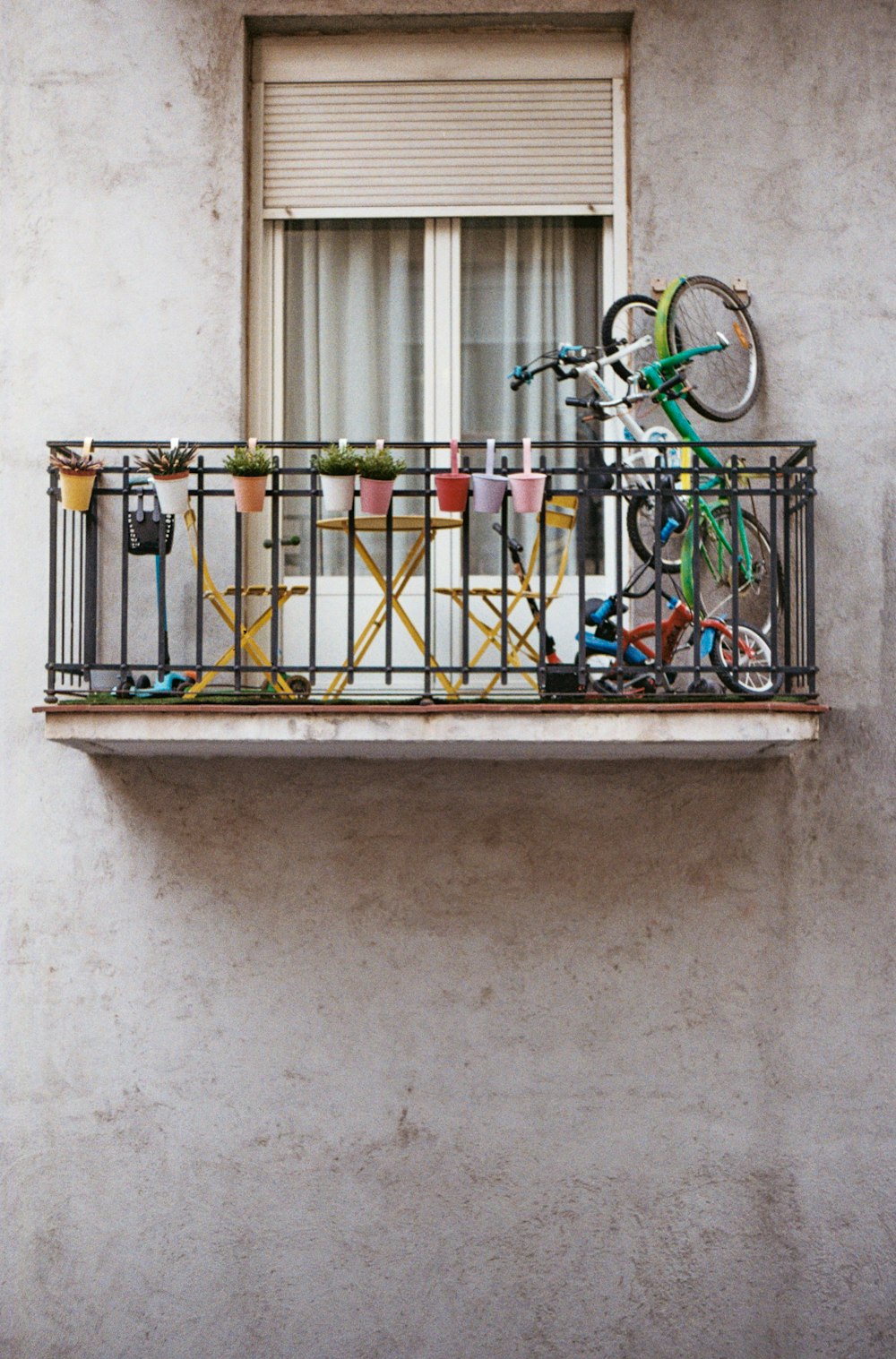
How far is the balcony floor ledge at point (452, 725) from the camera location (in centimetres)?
609

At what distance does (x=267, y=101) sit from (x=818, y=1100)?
589 cm

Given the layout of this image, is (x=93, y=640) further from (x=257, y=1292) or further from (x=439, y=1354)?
(x=439, y=1354)

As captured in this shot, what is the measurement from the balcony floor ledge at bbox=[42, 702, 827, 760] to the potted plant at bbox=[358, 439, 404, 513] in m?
0.93

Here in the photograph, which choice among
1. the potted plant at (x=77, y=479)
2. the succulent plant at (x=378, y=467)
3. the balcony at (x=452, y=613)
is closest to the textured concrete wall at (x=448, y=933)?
the balcony at (x=452, y=613)

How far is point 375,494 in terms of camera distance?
629 centimetres

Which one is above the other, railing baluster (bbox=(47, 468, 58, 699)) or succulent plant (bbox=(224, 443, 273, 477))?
succulent plant (bbox=(224, 443, 273, 477))

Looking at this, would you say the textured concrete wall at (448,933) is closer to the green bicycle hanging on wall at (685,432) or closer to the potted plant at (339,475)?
the green bicycle hanging on wall at (685,432)

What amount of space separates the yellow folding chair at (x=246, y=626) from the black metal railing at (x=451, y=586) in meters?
0.02

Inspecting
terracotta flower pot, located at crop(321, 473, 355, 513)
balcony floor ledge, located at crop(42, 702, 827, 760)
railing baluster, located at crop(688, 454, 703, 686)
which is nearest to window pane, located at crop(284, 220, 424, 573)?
terracotta flower pot, located at crop(321, 473, 355, 513)

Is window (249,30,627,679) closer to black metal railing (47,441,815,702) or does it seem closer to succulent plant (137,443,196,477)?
black metal railing (47,441,815,702)

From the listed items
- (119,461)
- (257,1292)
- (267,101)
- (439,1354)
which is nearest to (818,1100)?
(439,1354)

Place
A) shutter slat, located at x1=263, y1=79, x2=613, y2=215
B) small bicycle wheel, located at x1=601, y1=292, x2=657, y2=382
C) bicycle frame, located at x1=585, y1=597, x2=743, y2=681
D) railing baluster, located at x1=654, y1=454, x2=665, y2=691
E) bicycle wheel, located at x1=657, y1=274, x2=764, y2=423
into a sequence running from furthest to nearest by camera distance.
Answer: shutter slat, located at x1=263, y1=79, x2=613, y2=215 → bicycle wheel, located at x1=657, y1=274, x2=764, y2=423 → small bicycle wheel, located at x1=601, y1=292, x2=657, y2=382 → bicycle frame, located at x1=585, y1=597, x2=743, y2=681 → railing baluster, located at x1=654, y1=454, x2=665, y2=691

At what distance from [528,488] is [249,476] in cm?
126

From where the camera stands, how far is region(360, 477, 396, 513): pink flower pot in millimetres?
6277
